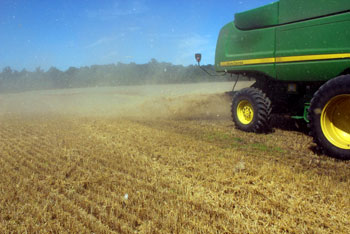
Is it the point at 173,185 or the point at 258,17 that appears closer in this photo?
the point at 173,185

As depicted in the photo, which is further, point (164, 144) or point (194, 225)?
point (164, 144)

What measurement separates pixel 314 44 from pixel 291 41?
0.47 metres

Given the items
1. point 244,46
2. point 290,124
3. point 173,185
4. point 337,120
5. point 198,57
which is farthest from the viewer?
point 290,124

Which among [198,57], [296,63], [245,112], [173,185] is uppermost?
[198,57]

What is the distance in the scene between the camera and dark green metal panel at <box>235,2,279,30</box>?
548 centimetres

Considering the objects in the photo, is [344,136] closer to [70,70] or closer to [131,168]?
[131,168]

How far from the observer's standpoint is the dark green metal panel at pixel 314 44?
449cm

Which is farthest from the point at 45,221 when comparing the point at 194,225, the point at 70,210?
the point at 194,225

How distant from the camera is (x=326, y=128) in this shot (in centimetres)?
430

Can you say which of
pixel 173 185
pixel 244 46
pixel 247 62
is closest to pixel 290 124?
pixel 247 62

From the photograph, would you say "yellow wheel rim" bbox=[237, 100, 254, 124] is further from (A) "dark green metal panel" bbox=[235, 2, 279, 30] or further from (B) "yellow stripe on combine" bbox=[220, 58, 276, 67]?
(A) "dark green metal panel" bbox=[235, 2, 279, 30]

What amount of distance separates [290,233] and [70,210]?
2073mm

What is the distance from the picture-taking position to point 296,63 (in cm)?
517

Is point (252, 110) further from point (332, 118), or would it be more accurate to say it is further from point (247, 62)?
point (332, 118)
